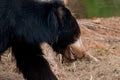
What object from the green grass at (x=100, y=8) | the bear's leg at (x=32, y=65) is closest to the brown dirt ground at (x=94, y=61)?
the bear's leg at (x=32, y=65)

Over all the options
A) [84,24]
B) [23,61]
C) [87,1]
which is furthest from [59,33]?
[87,1]

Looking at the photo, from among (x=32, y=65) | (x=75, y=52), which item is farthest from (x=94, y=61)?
(x=32, y=65)

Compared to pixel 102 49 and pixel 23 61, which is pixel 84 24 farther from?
pixel 23 61

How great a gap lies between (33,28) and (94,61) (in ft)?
5.95

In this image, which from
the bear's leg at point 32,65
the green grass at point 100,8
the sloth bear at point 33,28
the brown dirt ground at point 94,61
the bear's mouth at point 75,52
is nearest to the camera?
the sloth bear at point 33,28

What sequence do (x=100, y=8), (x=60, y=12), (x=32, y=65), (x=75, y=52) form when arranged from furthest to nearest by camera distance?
(x=100, y=8) < (x=75, y=52) < (x=32, y=65) < (x=60, y=12)

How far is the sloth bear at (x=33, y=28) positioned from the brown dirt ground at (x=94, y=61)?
2.17ft

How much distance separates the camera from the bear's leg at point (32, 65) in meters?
4.93

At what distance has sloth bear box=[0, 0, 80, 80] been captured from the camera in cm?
453

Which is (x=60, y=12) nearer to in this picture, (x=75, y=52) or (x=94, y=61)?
(x=75, y=52)

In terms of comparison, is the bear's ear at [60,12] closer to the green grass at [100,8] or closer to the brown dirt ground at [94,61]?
the brown dirt ground at [94,61]

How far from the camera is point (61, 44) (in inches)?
196

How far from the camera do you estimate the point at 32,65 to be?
198 inches

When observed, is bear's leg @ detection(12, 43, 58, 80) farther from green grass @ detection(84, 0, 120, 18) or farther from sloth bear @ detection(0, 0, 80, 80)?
green grass @ detection(84, 0, 120, 18)
